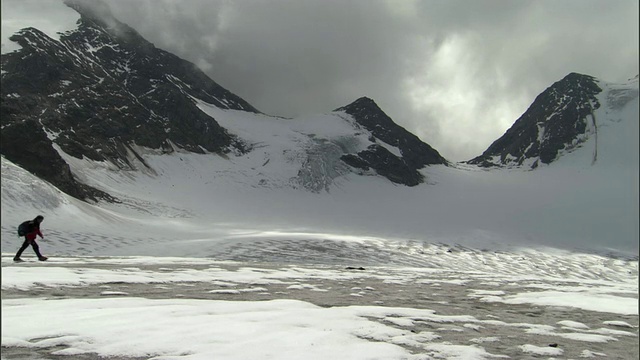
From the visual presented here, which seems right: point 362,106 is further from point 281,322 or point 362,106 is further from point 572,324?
point 281,322

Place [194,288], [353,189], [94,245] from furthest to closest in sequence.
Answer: [353,189]
[94,245]
[194,288]

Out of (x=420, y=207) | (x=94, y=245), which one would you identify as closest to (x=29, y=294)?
(x=94, y=245)

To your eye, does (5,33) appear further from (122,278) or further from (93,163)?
(122,278)

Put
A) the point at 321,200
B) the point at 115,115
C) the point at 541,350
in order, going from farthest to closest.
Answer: the point at 321,200 → the point at 115,115 → the point at 541,350

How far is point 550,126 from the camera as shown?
503 feet

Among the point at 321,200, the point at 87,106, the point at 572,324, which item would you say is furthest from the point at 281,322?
the point at 87,106

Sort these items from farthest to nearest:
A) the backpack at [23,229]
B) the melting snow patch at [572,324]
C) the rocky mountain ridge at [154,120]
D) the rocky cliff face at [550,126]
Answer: the rocky cliff face at [550,126], the rocky mountain ridge at [154,120], the backpack at [23,229], the melting snow patch at [572,324]

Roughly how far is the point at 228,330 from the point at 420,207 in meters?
90.0

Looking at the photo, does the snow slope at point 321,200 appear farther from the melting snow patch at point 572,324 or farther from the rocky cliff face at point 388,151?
the melting snow patch at point 572,324

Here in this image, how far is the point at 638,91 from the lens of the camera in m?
150

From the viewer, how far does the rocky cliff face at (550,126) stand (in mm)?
146000

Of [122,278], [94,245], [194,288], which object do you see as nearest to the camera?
[194,288]

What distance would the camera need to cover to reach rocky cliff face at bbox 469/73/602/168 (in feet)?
479

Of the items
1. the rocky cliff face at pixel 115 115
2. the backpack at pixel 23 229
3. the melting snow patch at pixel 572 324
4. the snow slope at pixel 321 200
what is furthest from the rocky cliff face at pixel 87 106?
the melting snow patch at pixel 572 324
